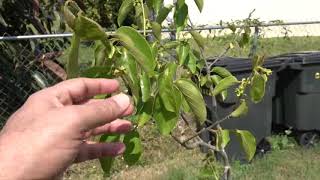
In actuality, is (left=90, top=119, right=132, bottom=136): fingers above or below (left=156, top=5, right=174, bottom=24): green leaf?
below

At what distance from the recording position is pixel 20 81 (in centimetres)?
513

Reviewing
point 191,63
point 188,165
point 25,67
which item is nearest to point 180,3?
point 191,63

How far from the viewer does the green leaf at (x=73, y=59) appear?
1.40 m

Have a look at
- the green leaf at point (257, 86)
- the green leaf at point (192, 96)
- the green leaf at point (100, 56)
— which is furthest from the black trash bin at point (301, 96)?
the green leaf at point (100, 56)

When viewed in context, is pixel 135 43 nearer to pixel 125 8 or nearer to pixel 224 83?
pixel 125 8

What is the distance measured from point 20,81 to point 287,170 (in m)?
2.55

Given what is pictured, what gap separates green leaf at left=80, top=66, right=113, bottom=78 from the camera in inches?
63.7

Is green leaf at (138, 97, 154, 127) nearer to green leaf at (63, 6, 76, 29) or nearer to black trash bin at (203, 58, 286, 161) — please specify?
green leaf at (63, 6, 76, 29)

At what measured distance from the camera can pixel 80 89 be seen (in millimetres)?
1367

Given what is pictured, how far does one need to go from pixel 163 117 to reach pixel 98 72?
28 centimetres

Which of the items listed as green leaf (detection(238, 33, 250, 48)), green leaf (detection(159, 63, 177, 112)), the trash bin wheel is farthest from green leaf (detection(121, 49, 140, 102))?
the trash bin wheel

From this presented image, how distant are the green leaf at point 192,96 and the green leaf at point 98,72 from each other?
0.37 m

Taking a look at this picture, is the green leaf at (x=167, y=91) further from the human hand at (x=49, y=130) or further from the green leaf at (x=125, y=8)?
the green leaf at (x=125, y=8)

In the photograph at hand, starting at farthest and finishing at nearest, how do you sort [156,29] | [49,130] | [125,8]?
[125,8] → [156,29] → [49,130]
